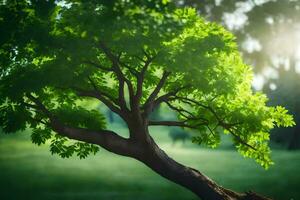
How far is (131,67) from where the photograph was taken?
13562mm

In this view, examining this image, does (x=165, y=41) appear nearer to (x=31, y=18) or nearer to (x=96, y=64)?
(x=96, y=64)

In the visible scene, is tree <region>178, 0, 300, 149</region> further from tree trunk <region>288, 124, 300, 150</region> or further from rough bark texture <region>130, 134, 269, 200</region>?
rough bark texture <region>130, 134, 269, 200</region>

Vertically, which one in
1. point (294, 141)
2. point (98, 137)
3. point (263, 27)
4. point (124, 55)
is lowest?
point (98, 137)

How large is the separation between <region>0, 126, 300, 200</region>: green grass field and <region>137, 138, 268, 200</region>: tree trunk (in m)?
6.01

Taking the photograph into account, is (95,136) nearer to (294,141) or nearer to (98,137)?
(98,137)

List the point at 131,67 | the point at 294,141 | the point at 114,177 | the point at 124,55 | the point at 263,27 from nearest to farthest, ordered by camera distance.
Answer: the point at 124,55 < the point at 131,67 < the point at 114,177 < the point at 263,27 < the point at 294,141

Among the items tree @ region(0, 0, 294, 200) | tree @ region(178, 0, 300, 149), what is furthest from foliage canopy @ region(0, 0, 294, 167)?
tree @ region(178, 0, 300, 149)

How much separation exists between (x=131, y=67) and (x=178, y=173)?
3838 millimetres

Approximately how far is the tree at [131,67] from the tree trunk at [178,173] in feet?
0.11

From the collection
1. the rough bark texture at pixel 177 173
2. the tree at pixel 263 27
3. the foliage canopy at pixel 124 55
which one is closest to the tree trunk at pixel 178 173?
the rough bark texture at pixel 177 173

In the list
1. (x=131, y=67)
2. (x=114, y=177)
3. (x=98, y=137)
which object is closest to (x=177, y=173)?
(x=98, y=137)

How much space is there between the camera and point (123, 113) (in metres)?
14.2

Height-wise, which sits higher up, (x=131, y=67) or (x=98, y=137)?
(x=131, y=67)

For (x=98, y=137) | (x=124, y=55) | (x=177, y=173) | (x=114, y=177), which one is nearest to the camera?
(x=124, y=55)
